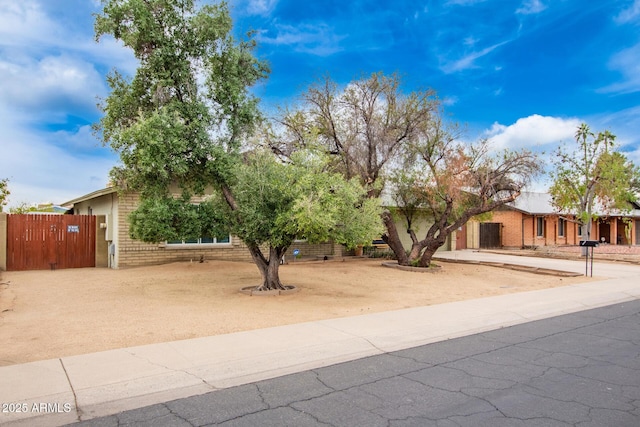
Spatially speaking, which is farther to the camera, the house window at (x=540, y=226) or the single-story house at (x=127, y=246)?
the house window at (x=540, y=226)

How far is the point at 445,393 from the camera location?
5195 millimetres

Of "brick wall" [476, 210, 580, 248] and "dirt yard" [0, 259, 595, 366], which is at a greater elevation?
"brick wall" [476, 210, 580, 248]

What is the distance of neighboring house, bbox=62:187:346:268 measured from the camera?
17.4 metres

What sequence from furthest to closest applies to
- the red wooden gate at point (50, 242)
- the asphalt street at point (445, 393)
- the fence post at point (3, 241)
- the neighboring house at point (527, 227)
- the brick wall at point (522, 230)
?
the brick wall at point (522, 230) → the neighboring house at point (527, 227) → the red wooden gate at point (50, 242) → the fence post at point (3, 241) → the asphalt street at point (445, 393)

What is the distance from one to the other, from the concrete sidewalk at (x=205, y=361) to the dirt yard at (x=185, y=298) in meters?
0.66

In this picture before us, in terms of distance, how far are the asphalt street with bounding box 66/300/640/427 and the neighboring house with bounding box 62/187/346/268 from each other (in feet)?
36.9

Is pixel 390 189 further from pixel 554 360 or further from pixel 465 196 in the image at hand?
pixel 554 360

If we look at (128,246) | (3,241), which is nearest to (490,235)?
(128,246)

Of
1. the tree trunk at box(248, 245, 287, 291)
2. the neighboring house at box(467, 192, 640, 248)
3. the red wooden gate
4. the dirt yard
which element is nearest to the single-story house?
the red wooden gate

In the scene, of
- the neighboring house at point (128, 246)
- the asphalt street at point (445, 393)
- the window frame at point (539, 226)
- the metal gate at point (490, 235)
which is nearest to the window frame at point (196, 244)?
the neighboring house at point (128, 246)

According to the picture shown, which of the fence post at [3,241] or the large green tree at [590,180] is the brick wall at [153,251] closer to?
the fence post at [3,241]

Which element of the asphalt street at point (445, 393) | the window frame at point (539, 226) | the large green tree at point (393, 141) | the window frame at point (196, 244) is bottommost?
the asphalt street at point (445, 393)

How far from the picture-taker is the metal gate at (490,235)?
34.9 meters

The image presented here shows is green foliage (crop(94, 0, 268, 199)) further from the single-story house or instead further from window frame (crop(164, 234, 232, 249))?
window frame (crop(164, 234, 232, 249))
